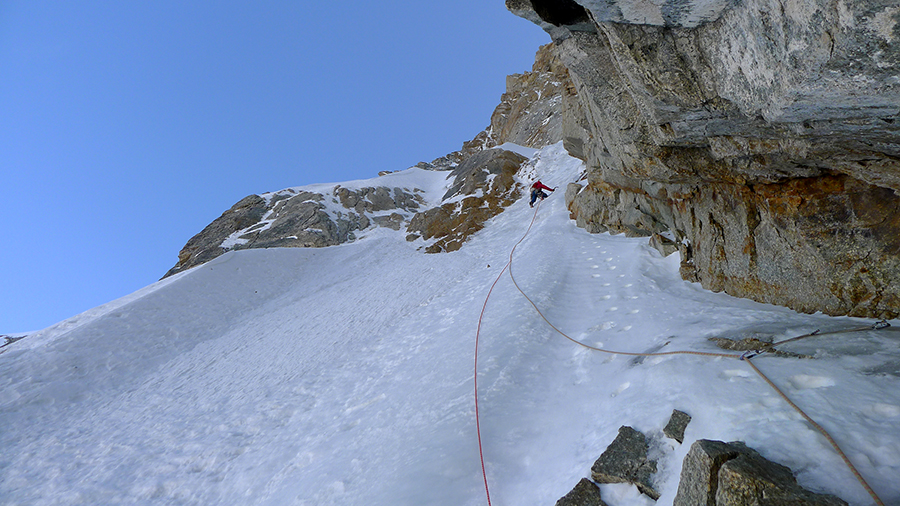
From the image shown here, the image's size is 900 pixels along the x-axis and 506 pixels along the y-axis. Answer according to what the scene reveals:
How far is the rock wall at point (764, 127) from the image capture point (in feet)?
9.52

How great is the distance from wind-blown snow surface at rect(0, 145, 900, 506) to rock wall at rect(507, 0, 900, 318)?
0.78 meters

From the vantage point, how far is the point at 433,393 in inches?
285

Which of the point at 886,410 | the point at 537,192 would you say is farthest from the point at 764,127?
the point at 537,192

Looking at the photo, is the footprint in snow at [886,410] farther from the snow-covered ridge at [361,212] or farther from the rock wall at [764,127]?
the snow-covered ridge at [361,212]

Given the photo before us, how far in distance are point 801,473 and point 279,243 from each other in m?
27.8

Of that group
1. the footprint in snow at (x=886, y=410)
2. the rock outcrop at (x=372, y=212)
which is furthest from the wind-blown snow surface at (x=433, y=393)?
the rock outcrop at (x=372, y=212)

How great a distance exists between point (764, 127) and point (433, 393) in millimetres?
6266

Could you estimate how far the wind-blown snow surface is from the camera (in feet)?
13.3

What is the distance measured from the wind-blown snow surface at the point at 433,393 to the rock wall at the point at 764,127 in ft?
2.56

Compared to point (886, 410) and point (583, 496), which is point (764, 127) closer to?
point (886, 410)

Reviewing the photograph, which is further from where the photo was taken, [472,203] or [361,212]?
[361,212]

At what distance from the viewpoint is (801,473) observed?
3.10 metres

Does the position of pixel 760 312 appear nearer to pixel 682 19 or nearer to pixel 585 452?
pixel 585 452

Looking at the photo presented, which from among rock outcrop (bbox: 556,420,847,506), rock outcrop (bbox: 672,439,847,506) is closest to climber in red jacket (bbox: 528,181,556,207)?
rock outcrop (bbox: 556,420,847,506)
